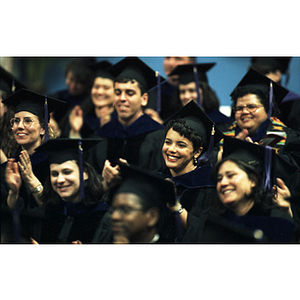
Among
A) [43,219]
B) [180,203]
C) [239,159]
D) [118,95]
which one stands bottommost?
[43,219]

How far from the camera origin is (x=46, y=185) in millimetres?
3420

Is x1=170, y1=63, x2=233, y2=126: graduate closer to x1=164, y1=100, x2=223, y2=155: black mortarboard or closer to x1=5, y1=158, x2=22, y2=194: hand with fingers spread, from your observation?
x1=164, y1=100, x2=223, y2=155: black mortarboard

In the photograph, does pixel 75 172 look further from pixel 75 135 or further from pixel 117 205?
pixel 75 135

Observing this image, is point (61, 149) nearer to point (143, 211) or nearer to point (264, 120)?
point (143, 211)

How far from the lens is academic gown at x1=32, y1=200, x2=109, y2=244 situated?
3.34 meters

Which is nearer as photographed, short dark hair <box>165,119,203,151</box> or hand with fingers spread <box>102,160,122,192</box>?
short dark hair <box>165,119,203,151</box>

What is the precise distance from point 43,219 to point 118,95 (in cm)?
126

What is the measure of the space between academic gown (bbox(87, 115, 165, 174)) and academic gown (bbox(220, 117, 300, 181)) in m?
0.59

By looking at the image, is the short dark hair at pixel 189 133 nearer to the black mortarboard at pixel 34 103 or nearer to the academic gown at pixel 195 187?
the academic gown at pixel 195 187

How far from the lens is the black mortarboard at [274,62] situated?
12.1 ft

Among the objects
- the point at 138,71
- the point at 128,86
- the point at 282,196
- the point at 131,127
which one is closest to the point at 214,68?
the point at 138,71

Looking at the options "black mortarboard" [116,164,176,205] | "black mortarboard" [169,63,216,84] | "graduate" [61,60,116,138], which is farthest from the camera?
"graduate" [61,60,116,138]

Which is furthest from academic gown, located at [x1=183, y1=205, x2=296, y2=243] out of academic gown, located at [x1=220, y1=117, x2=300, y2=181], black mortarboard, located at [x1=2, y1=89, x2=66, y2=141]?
black mortarboard, located at [x1=2, y1=89, x2=66, y2=141]

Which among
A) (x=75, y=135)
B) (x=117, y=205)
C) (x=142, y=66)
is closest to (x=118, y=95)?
(x=142, y=66)
